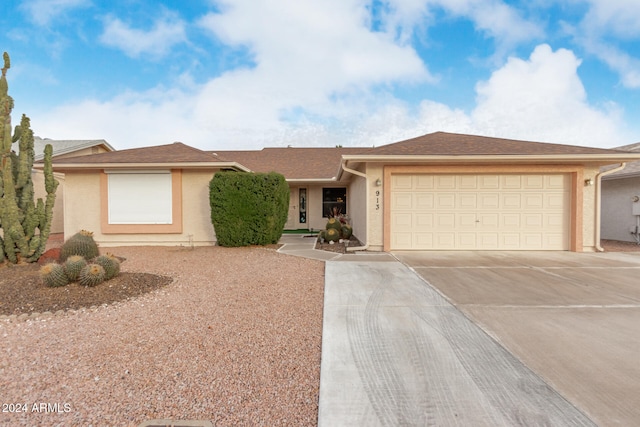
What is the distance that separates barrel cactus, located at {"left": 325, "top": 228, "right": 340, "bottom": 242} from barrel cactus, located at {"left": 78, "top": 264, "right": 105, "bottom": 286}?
6805mm

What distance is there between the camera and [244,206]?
891cm

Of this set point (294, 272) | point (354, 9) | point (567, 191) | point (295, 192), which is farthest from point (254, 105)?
point (567, 191)

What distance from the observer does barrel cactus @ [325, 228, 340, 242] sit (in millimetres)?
10169

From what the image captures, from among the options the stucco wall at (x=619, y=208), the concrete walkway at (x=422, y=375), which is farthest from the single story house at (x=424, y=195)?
the concrete walkway at (x=422, y=375)

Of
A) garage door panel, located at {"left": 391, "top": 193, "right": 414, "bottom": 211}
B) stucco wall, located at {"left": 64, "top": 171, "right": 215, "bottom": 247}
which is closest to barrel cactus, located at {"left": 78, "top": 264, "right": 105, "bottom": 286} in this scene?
stucco wall, located at {"left": 64, "top": 171, "right": 215, "bottom": 247}

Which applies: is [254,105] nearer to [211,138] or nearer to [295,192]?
[295,192]

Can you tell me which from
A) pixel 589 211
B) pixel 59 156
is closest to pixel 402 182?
pixel 589 211

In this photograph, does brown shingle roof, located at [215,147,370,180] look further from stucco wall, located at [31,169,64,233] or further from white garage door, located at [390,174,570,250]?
stucco wall, located at [31,169,64,233]

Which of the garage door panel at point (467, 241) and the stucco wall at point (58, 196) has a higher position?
the stucco wall at point (58, 196)

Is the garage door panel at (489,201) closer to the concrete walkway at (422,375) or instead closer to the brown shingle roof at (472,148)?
the brown shingle roof at (472,148)

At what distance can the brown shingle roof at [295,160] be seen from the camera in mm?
15391

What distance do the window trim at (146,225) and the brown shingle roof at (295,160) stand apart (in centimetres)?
617

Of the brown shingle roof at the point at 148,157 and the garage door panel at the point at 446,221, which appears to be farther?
the brown shingle roof at the point at 148,157

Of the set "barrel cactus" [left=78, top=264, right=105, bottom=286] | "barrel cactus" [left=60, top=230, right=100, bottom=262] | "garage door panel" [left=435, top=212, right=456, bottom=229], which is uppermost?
"garage door panel" [left=435, top=212, right=456, bottom=229]
